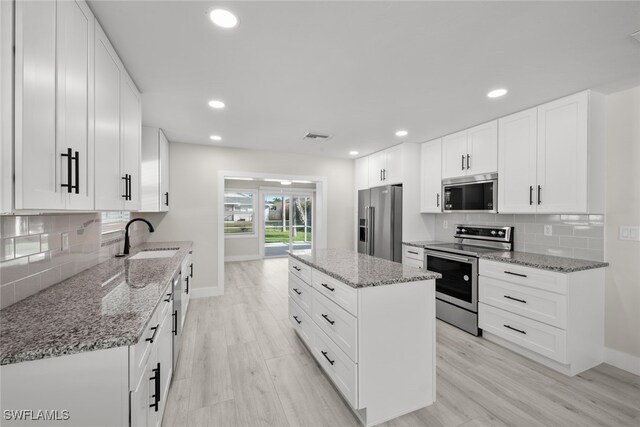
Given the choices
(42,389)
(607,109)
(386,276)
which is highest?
(607,109)

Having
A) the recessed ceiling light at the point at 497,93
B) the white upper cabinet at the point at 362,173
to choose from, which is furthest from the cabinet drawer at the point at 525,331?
the white upper cabinet at the point at 362,173

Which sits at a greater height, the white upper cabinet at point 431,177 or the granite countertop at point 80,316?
the white upper cabinet at point 431,177

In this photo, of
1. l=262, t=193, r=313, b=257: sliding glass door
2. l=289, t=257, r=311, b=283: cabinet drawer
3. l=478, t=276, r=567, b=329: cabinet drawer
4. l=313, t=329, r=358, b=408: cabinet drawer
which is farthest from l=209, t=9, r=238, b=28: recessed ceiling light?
l=262, t=193, r=313, b=257: sliding glass door

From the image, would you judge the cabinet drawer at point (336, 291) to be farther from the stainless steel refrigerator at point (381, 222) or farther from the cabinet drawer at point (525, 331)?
the stainless steel refrigerator at point (381, 222)

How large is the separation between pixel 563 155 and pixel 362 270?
7.08 ft

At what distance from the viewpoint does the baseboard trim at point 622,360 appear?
2.26 metres

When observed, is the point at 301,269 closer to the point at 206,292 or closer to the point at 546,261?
the point at 546,261

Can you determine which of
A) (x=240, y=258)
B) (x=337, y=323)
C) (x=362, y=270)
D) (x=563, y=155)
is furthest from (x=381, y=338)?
(x=240, y=258)

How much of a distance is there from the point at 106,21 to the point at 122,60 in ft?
1.38

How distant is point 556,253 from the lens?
2.74 m

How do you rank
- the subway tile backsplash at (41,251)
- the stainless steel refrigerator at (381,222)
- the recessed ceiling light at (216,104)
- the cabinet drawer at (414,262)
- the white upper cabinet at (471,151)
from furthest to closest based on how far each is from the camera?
the stainless steel refrigerator at (381,222), the cabinet drawer at (414,262), the white upper cabinet at (471,151), the recessed ceiling light at (216,104), the subway tile backsplash at (41,251)

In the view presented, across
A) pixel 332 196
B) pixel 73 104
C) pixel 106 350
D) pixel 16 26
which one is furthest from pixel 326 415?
pixel 332 196

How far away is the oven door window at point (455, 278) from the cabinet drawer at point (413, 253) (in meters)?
0.19

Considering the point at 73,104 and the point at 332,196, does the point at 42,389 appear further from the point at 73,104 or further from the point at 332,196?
the point at 332,196
